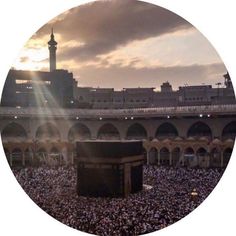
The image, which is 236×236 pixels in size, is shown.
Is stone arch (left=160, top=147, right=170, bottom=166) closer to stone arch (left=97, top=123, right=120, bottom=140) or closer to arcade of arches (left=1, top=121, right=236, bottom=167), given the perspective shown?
Result: arcade of arches (left=1, top=121, right=236, bottom=167)

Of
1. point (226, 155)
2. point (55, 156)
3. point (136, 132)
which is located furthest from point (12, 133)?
point (226, 155)

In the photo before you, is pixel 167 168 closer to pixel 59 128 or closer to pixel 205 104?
pixel 205 104

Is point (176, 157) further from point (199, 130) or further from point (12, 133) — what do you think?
point (12, 133)

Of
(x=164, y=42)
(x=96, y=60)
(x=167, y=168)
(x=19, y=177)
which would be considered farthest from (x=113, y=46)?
(x=19, y=177)

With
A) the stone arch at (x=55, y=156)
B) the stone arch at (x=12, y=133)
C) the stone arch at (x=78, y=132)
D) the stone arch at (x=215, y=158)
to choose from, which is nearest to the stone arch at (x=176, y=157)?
the stone arch at (x=215, y=158)

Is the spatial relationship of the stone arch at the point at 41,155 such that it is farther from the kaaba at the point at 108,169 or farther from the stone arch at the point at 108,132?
the stone arch at the point at 108,132
